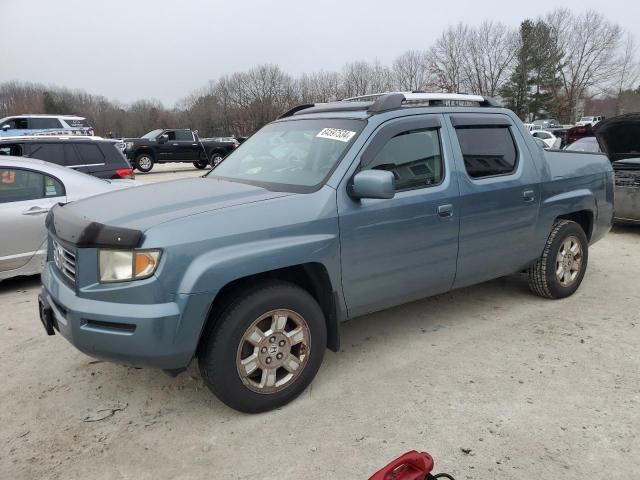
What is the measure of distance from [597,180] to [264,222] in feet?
12.2

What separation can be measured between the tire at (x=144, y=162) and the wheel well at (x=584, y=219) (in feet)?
65.2

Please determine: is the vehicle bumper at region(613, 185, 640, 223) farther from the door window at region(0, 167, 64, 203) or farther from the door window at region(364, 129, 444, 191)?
the door window at region(0, 167, 64, 203)

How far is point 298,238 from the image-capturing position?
2.90 meters

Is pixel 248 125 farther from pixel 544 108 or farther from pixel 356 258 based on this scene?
pixel 356 258

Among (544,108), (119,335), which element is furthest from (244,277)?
(544,108)

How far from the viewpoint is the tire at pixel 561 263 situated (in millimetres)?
4516

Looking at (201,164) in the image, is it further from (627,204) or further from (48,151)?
(627,204)

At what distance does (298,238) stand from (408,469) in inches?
54.5

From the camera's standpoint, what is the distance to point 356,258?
3.16 m

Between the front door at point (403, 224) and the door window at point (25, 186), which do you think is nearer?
the front door at point (403, 224)

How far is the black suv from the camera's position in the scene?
24.9ft

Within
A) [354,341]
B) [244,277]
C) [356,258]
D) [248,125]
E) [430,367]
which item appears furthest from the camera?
[248,125]

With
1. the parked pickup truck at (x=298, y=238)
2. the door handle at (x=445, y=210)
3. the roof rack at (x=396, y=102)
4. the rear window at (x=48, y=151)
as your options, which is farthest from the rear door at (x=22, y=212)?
the door handle at (x=445, y=210)

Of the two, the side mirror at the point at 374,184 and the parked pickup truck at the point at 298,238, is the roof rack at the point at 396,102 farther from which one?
the side mirror at the point at 374,184
